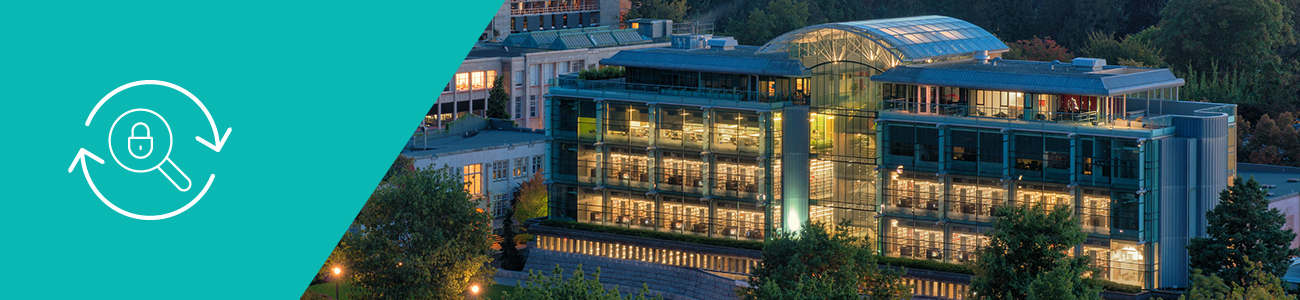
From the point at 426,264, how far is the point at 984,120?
36.0m

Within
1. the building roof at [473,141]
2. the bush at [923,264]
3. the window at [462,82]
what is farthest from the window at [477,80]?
the bush at [923,264]

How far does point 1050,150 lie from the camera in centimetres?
10188

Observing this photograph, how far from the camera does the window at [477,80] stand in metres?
191

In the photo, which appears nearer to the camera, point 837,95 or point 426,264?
point 426,264

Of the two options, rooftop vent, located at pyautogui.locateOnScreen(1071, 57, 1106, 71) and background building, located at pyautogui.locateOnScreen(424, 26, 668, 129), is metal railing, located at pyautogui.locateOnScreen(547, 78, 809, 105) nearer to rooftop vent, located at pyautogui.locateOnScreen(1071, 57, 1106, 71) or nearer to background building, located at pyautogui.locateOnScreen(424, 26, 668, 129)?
rooftop vent, located at pyautogui.locateOnScreen(1071, 57, 1106, 71)

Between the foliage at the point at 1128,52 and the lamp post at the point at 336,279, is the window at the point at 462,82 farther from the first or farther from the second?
the lamp post at the point at 336,279

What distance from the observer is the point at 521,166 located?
479 feet

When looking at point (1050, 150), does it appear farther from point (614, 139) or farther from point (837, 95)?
point (614, 139)

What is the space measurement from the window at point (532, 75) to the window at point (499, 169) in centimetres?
5175

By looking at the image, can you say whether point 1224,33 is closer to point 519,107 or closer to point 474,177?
point 519,107

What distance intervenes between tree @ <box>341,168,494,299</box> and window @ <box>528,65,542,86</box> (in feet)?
295

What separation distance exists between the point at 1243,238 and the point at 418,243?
48683mm

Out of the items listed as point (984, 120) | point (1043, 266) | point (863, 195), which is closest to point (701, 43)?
point (863, 195)

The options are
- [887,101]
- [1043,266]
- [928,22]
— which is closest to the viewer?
[1043,266]
